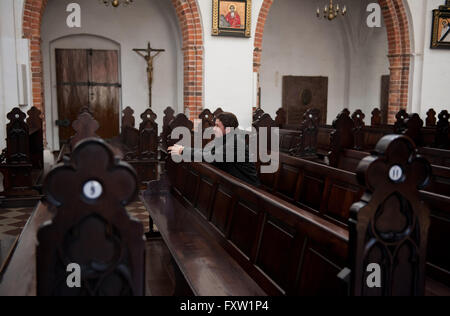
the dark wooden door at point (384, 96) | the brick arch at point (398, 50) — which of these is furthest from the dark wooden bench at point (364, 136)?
the dark wooden door at point (384, 96)

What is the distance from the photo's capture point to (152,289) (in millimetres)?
3311

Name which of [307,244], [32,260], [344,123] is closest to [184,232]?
[32,260]

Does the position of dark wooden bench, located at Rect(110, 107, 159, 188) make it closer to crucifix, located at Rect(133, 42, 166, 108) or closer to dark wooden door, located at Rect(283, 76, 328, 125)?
crucifix, located at Rect(133, 42, 166, 108)

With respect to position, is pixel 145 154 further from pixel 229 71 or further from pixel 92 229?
pixel 92 229

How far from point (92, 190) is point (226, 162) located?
104 inches

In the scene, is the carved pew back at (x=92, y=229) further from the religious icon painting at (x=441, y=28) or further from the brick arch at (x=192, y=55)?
the religious icon painting at (x=441, y=28)

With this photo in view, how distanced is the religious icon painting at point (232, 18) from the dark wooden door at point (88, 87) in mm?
4049

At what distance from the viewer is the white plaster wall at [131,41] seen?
1229 centimetres

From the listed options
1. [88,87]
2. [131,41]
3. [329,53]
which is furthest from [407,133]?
[88,87]

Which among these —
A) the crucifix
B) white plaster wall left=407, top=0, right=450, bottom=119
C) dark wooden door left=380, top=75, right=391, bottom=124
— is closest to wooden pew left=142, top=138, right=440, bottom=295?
the crucifix

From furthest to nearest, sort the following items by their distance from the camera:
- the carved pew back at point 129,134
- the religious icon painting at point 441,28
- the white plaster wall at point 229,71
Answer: the religious icon painting at point 441,28
the white plaster wall at point 229,71
the carved pew back at point 129,134

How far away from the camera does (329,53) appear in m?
15.6

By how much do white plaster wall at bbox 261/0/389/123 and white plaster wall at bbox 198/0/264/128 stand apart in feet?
13.7

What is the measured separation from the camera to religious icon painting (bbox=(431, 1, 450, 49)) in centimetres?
1191
